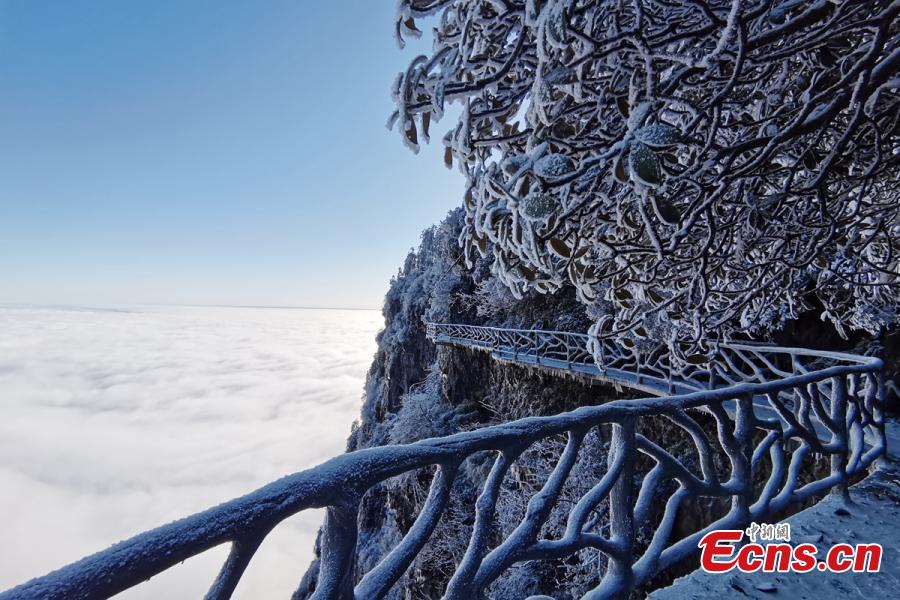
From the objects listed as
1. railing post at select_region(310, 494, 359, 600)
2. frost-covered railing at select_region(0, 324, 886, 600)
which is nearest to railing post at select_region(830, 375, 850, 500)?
frost-covered railing at select_region(0, 324, 886, 600)

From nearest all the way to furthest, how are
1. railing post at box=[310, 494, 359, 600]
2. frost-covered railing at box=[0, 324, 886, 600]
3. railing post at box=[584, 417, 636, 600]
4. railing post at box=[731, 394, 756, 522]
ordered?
frost-covered railing at box=[0, 324, 886, 600] → railing post at box=[310, 494, 359, 600] → railing post at box=[584, 417, 636, 600] → railing post at box=[731, 394, 756, 522]

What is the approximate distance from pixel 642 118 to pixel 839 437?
9.79 feet

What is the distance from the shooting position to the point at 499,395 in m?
14.6

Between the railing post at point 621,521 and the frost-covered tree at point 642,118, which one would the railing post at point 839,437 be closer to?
the frost-covered tree at point 642,118

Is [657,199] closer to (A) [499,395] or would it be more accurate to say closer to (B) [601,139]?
(B) [601,139]

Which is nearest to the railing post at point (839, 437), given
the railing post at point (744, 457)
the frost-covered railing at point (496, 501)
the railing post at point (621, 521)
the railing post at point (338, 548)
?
the frost-covered railing at point (496, 501)

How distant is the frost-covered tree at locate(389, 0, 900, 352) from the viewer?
1767 mm

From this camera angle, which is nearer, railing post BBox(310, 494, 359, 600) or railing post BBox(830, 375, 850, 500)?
railing post BBox(310, 494, 359, 600)

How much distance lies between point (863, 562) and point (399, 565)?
8.89 feet

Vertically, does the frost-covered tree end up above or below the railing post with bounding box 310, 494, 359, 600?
above

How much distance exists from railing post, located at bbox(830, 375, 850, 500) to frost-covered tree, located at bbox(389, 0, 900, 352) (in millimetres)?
811

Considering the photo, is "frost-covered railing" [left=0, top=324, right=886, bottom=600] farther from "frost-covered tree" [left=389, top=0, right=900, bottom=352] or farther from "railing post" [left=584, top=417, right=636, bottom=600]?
"frost-covered tree" [left=389, top=0, right=900, bottom=352]

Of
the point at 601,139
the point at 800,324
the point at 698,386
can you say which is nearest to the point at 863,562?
the point at 601,139

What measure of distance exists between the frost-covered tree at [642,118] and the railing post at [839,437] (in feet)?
2.66
